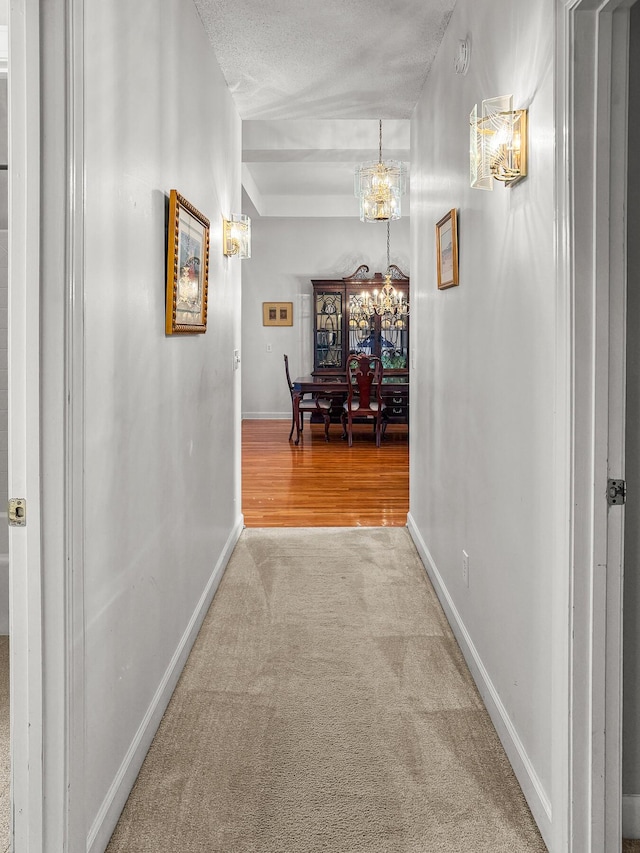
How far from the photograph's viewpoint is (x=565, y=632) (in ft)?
5.08

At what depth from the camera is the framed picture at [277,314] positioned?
32.5 ft

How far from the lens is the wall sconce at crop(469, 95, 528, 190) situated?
1.86m

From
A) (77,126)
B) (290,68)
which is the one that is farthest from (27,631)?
(290,68)

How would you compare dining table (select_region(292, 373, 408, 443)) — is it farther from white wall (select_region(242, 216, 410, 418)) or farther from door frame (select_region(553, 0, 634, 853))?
door frame (select_region(553, 0, 634, 853))

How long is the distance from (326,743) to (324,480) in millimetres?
3908

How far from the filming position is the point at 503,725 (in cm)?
208

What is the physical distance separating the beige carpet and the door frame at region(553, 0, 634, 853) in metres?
0.30

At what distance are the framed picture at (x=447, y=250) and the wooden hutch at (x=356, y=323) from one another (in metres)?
6.08

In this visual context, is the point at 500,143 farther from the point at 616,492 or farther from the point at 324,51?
the point at 324,51

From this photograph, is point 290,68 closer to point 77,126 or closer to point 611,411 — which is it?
point 77,126

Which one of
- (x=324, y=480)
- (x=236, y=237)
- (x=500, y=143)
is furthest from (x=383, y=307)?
(x=500, y=143)

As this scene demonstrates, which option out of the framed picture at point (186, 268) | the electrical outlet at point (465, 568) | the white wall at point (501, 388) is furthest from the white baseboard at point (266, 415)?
the electrical outlet at point (465, 568)

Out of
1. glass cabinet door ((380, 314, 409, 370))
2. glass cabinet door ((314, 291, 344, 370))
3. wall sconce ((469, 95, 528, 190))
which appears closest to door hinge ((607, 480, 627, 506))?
wall sconce ((469, 95, 528, 190))

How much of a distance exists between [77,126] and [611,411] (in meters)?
1.28
